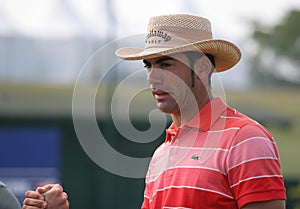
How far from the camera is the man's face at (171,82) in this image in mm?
2996

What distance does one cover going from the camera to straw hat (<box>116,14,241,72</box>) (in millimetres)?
3023

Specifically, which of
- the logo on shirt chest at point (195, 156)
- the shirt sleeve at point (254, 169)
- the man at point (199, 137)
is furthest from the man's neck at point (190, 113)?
the shirt sleeve at point (254, 169)

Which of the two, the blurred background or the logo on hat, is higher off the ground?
the logo on hat

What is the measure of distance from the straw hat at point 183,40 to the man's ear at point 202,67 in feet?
0.12

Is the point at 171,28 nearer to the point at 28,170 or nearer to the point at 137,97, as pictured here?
the point at 28,170

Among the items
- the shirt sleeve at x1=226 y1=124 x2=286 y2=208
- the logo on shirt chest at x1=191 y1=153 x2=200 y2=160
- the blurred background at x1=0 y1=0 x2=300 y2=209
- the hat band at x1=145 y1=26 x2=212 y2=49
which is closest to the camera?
the shirt sleeve at x1=226 y1=124 x2=286 y2=208

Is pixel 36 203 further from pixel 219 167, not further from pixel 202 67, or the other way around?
pixel 202 67

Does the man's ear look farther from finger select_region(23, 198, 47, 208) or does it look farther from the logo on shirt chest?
finger select_region(23, 198, 47, 208)

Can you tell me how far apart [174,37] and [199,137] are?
1.36 ft

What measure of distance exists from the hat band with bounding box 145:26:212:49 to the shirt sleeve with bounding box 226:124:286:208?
52 cm

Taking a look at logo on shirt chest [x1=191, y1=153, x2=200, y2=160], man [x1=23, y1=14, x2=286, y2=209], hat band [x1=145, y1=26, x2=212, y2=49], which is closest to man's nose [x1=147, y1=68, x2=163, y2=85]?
man [x1=23, y1=14, x2=286, y2=209]

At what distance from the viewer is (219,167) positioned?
2.76 m

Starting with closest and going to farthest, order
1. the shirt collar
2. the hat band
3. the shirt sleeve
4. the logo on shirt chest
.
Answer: the shirt sleeve, the logo on shirt chest, the shirt collar, the hat band

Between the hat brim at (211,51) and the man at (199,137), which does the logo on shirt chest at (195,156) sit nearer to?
the man at (199,137)
